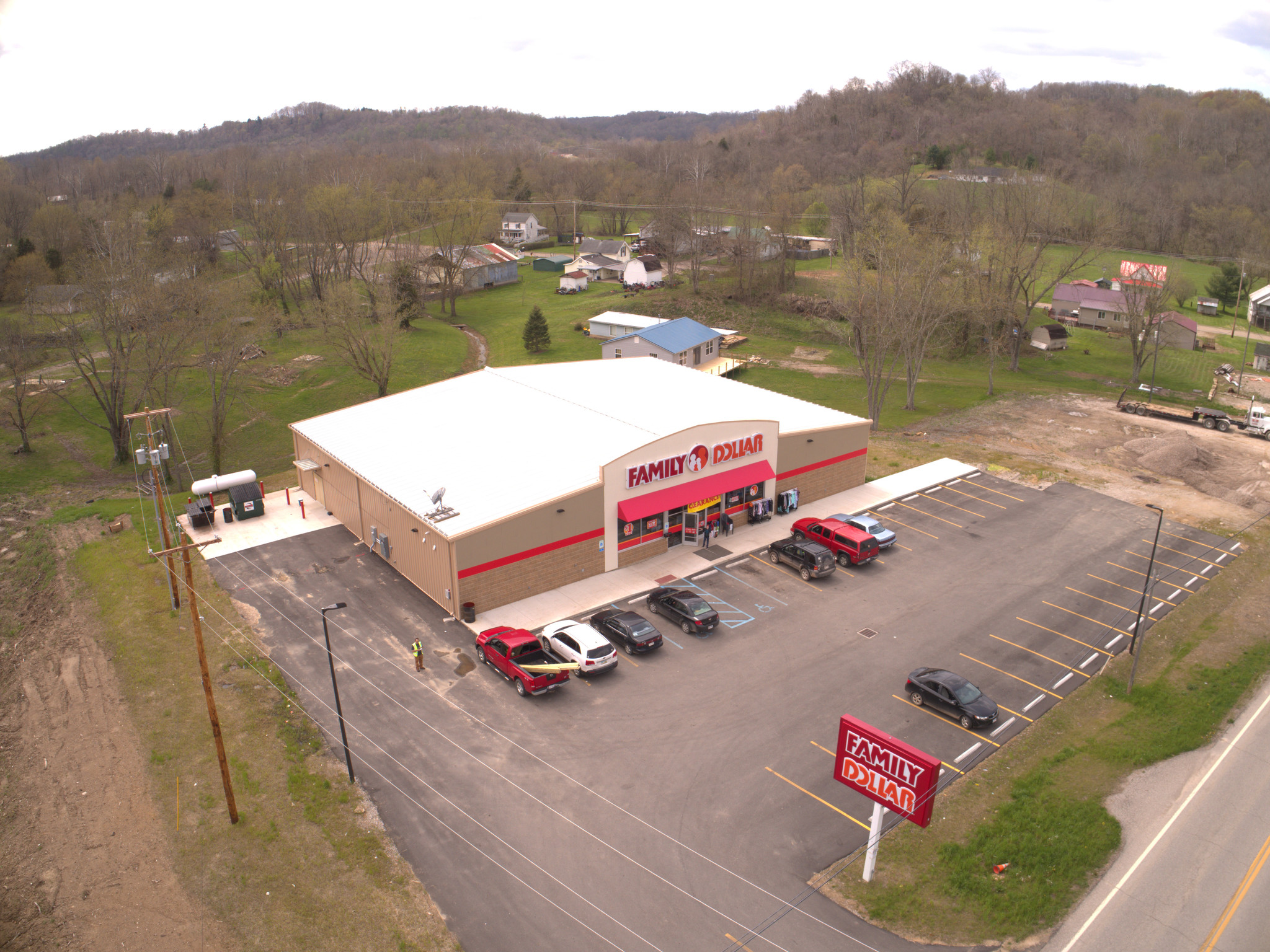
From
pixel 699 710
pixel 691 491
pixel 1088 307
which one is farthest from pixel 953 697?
pixel 1088 307

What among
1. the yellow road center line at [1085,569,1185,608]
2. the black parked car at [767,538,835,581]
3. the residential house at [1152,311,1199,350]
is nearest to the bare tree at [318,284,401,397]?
the black parked car at [767,538,835,581]

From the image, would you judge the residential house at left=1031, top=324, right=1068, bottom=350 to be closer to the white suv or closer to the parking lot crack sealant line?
the white suv

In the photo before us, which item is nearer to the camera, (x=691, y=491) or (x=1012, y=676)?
(x=1012, y=676)

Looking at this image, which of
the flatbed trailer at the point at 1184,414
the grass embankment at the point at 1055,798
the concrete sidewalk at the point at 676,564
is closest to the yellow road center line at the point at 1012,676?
the grass embankment at the point at 1055,798

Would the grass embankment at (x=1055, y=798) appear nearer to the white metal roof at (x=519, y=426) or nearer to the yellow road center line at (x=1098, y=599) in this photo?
the yellow road center line at (x=1098, y=599)

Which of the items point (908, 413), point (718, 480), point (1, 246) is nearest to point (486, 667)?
point (718, 480)

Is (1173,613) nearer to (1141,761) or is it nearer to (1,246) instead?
(1141,761)

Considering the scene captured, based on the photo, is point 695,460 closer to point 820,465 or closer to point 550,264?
point 820,465
